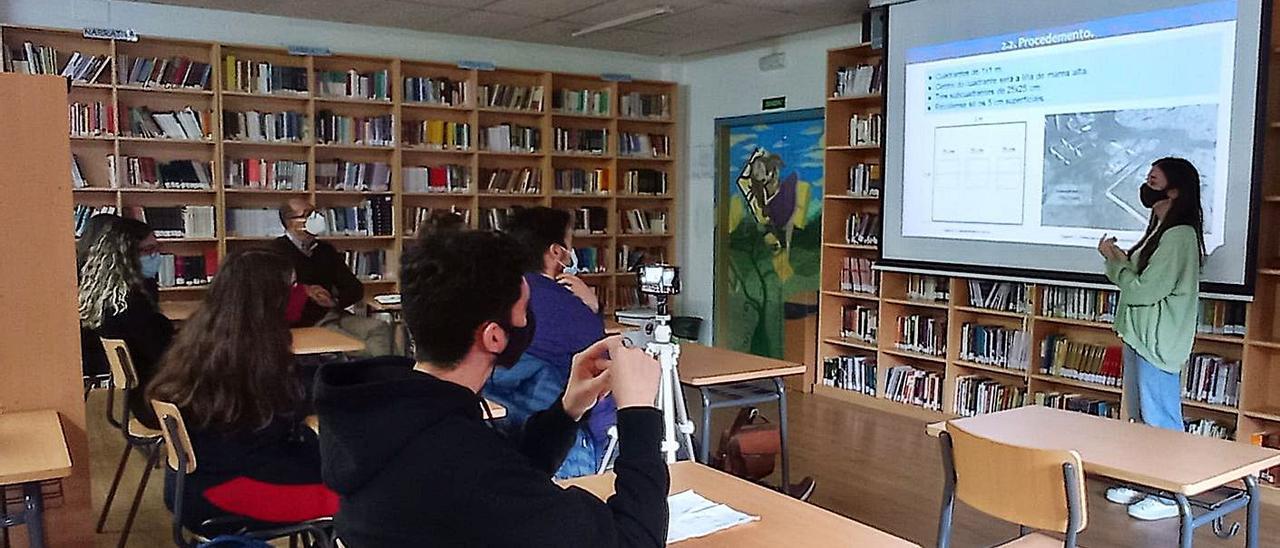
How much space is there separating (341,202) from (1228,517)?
608 centimetres

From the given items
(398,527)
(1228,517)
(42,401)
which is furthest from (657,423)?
(1228,517)

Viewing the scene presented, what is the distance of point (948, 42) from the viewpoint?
18.6 ft

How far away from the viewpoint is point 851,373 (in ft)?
21.8

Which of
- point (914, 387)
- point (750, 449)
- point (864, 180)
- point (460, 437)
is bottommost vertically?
point (914, 387)

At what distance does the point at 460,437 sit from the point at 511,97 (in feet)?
22.2

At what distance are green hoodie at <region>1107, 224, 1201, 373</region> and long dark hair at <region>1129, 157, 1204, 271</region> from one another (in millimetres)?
53

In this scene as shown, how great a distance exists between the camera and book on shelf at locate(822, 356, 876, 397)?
258 inches

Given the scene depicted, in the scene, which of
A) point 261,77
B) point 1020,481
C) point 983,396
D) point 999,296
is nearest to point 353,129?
point 261,77

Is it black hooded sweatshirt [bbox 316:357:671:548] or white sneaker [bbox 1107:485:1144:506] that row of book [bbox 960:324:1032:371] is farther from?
black hooded sweatshirt [bbox 316:357:671:548]

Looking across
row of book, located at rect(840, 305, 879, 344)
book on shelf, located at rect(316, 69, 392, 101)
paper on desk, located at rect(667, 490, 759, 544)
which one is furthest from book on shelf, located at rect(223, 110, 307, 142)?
paper on desk, located at rect(667, 490, 759, 544)

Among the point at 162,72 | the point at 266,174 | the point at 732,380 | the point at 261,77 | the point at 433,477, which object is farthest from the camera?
the point at 266,174

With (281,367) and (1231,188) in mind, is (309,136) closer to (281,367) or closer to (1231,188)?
(281,367)

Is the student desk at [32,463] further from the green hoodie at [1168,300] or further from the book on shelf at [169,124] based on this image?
the book on shelf at [169,124]

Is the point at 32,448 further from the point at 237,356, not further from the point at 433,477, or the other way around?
the point at 433,477
